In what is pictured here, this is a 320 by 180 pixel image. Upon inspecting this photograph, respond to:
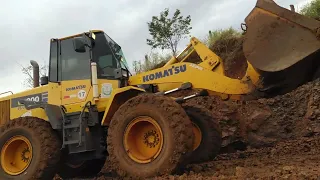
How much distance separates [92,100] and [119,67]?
825 mm

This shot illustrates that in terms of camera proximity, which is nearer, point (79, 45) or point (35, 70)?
point (79, 45)

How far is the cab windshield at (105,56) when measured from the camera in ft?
24.0

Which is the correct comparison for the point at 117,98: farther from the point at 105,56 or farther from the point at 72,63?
the point at 72,63

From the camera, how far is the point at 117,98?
22.1 ft

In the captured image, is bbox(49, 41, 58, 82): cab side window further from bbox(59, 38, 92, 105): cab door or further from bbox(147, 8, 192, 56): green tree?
bbox(147, 8, 192, 56): green tree

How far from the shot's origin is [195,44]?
24.0 ft

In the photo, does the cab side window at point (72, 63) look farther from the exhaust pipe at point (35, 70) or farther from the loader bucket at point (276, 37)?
the loader bucket at point (276, 37)

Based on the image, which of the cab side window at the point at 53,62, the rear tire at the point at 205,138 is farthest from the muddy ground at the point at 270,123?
the cab side window at the point at 53,62

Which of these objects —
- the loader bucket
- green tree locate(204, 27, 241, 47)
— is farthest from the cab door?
green tree locate(204, 27, 241, 47)

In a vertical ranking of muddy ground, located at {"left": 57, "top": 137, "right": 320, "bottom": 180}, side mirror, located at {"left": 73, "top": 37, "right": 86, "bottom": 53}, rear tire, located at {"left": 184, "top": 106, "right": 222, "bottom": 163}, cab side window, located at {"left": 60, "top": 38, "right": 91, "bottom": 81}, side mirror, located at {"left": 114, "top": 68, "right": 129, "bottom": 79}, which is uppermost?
side mirror, located at {"left": 73, "top": 37, "right": 86, "bottom": 53}

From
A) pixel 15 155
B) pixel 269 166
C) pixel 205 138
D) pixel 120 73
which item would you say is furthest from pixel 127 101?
pixel 15 155

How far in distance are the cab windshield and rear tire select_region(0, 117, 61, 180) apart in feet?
4.85

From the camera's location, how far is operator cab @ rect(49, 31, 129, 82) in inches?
288

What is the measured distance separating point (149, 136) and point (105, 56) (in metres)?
2.10
